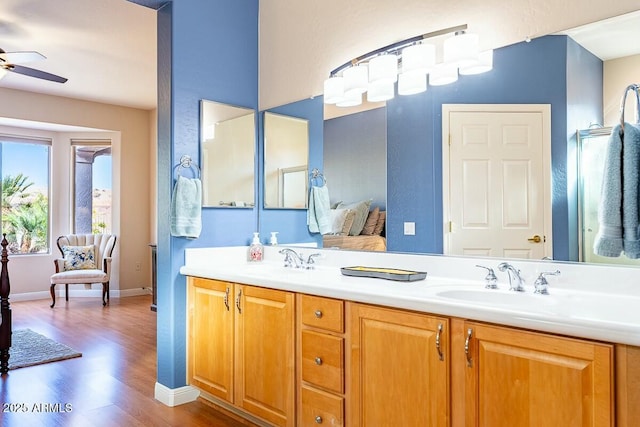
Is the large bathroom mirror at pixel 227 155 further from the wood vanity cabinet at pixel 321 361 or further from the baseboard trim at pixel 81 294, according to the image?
the baseboard trim at pixel 81 294

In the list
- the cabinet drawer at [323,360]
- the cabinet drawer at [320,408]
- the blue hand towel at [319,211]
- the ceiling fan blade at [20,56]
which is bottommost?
the cabinet drawer at [320,408]

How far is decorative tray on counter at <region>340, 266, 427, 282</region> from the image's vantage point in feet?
7.09

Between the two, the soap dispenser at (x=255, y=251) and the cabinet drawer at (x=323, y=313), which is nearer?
the cabinet drawer at (x=323, y=313)

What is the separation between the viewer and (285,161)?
324 cm

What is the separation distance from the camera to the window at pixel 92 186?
670 centimetres

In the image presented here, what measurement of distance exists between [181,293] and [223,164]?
0.86m

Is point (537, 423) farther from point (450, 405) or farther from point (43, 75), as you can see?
point (43, 75)

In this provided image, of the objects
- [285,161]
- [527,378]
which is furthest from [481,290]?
[285,161]

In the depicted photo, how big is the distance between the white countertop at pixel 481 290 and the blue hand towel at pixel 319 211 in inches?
6.9

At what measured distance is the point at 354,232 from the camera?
2.74 m

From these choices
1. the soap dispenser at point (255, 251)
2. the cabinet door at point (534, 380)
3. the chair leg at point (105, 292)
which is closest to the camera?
the cabinet door at point (534, 380)

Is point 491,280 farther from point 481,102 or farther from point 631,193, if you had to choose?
point 481,102

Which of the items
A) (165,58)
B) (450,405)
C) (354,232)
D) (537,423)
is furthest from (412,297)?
(165,58)

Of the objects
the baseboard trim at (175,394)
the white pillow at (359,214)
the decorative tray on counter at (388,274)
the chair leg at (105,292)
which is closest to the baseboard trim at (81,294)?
the chair leg at (105,292)
